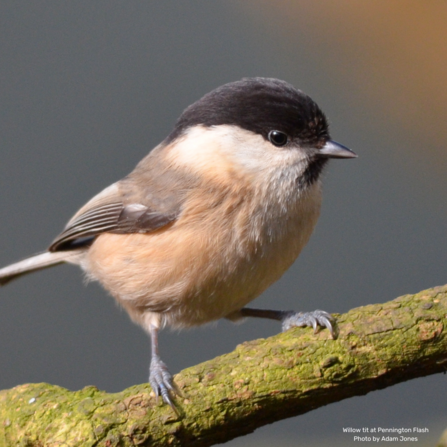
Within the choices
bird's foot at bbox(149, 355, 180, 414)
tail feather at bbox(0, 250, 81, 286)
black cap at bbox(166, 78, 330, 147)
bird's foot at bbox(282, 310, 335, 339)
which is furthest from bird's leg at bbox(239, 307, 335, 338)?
tail feather at bbox(0, 250, 81, 286)

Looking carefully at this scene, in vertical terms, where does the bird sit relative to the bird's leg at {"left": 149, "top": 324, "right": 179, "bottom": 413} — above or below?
above

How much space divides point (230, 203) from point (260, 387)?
1.49 feet

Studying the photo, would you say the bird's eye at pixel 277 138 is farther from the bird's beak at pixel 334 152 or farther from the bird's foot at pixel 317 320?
the bird's foot at pixel 317 320

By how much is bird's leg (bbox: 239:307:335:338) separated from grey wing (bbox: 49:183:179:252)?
0.39 metres

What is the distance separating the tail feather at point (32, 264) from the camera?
1850 mm

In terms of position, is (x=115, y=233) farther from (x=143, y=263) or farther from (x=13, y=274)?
(x=13, y=274)

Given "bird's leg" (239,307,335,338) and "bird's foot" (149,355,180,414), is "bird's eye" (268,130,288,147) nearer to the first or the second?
"bird's leg" (239,307,335,338)

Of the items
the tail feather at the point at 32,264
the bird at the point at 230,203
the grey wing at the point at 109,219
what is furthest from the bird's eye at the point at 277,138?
the tail feather at the point at 32,264

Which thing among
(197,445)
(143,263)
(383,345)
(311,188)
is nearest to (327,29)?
(311,188)

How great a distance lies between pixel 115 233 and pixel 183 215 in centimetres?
27

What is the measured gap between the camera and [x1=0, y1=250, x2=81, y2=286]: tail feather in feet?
6.07

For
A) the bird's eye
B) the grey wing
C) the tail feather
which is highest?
the bird's eye

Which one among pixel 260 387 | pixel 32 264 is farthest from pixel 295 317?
pixel 32 264

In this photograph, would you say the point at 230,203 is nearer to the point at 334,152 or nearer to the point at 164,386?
the point at 334,152
